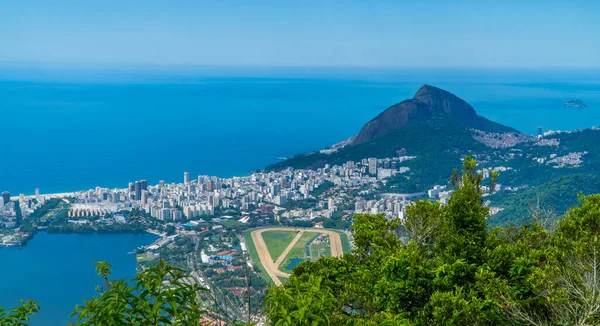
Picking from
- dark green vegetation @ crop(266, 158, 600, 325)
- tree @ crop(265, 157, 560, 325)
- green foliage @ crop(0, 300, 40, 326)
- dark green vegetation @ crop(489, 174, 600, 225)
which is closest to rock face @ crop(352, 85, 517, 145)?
dark green vegetation @ crop(489, 174, 600, 225)

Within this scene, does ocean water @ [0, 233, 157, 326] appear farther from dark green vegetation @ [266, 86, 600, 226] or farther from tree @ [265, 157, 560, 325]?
dark green vegetation @ [266, 86, 600, 226]

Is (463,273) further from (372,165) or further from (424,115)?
(424,115)

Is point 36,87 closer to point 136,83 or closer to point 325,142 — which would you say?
point 136,83

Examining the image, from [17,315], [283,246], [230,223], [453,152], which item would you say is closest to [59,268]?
[230,223]

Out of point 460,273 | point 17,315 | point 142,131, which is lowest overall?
point 142,131

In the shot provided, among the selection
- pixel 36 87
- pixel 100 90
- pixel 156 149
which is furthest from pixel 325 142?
pixel 36 87
